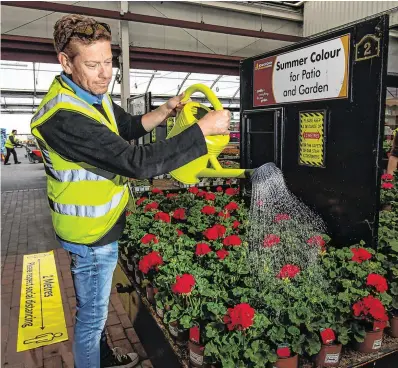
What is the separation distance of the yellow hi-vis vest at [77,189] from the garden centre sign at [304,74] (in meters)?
1.53

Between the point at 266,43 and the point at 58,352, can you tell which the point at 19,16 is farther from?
the point at 58,352

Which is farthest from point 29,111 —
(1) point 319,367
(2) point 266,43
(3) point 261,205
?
(1) point 319,367

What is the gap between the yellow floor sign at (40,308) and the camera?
2.80 metres

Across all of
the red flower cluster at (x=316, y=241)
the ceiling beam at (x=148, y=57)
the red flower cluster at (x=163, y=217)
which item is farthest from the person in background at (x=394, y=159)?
the ceiling beam at (x=148, y=57)

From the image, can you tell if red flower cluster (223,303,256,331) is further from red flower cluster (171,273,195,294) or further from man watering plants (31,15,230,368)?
man watering plants (31,15,230,368)

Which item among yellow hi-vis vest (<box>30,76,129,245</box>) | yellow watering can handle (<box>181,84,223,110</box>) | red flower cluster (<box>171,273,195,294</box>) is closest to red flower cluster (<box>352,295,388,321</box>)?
red flower cluster (<box>171,273,195,294</box>)

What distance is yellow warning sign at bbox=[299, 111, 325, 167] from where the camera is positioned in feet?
8.51

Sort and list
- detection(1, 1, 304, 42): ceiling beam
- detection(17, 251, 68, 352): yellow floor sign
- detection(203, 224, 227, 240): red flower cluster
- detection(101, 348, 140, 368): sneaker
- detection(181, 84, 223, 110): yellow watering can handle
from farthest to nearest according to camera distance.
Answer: detection(1, 1, 304, 42): ceiling beam, detection(17, 251, 68, 352): yellow floor sign, detection(203, 224, 227, 240): red flower cluster, detection(101, 348, 140, 368): sneaker, detection(181, 84, 223, 110): yellow watering can handle

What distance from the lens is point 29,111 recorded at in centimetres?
2141

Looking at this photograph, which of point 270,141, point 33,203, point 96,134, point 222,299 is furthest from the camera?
point 33,203

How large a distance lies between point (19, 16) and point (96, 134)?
9.67 m

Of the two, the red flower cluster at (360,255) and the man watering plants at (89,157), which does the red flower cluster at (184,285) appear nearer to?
the man watering plants at (89,157)

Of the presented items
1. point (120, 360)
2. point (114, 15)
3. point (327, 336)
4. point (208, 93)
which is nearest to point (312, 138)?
point (208, 93)

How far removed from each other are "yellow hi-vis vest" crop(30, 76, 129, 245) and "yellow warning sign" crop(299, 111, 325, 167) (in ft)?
4.94
